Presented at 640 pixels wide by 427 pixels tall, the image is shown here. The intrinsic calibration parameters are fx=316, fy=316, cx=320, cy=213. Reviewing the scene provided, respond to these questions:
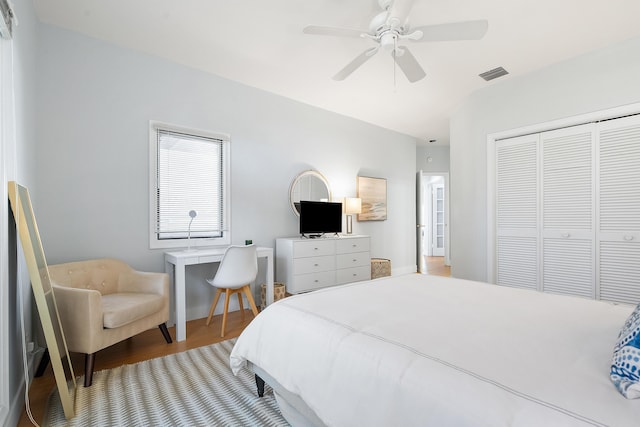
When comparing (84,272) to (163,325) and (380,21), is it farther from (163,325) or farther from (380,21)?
(380,21)

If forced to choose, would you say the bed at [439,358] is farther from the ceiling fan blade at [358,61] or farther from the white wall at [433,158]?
the white wall at [433,158]

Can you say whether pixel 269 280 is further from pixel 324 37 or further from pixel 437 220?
pixel 437 220

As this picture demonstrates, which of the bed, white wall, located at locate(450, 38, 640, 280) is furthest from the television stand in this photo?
the bed

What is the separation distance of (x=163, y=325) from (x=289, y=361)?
1807 millimetres

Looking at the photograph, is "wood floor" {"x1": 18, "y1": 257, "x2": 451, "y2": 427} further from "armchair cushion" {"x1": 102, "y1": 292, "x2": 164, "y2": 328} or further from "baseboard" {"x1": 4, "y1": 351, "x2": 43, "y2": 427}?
"armchair cushion" {"x1": 102, "y1": 292, "x2": 164, "y2": 328}

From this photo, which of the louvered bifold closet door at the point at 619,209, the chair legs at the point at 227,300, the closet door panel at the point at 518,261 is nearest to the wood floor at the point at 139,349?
the chair legs at the point at 227,300

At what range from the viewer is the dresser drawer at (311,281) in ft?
12.7

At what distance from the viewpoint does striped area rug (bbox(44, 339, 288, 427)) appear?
1.68 meters

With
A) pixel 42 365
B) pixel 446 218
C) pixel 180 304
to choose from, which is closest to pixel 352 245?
pixel 180 304

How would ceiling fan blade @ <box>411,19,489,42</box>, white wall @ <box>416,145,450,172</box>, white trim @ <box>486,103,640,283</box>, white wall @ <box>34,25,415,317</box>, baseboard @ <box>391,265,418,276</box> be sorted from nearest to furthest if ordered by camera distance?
ceiling fan blade @ <box>411,19,489,42</box>
white wall @ <box>34,25,415,317</box>
white trim @ <box>486,103,640,283</box>
baseboard @ <box>391,265,418,276</box>
white wall @ <box>416,145,450,172</box>

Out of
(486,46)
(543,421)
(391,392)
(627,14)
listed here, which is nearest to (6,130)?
(391,392)

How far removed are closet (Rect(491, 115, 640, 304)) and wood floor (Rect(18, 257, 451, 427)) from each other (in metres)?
3.25

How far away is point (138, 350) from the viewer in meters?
2.61

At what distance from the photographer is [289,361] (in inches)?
55.7
